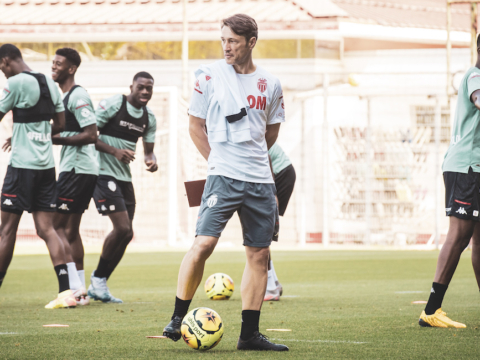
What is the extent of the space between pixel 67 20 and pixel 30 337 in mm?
24004

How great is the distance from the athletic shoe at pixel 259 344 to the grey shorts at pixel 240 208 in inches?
22.1

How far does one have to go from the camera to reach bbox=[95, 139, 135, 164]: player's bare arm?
26.0ft

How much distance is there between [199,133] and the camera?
500cm

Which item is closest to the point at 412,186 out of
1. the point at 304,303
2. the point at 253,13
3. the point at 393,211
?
the point at 393,211

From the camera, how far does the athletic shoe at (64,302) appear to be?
713 cm

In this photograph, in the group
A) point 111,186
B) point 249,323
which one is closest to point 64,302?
point 111,186

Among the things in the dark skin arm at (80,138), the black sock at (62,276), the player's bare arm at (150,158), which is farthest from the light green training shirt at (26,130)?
the player's bare arm at (150,158)

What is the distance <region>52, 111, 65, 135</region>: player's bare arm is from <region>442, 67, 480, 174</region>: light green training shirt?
345 cm

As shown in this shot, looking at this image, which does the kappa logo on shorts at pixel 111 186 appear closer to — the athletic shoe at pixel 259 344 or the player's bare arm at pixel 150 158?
the player's bare arm at pixel 150 158

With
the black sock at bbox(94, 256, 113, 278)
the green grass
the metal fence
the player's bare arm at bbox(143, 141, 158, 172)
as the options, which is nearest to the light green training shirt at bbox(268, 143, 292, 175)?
the player's bare arm at bbox(143, 141, 158, 172)

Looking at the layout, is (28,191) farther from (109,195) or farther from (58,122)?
(109,195)

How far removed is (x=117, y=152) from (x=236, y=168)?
329 cm

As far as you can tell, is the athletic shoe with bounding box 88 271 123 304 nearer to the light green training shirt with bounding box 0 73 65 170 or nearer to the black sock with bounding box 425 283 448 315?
the light green training shirt with bounding box 0 73 65 170

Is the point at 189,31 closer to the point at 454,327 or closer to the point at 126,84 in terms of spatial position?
the point at 126,84
